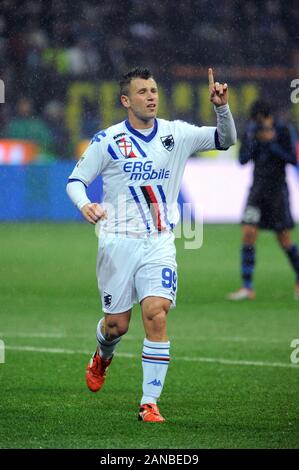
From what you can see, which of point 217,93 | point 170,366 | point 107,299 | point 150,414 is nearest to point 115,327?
point 107,299

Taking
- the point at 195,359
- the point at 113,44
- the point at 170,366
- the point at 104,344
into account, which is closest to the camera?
the point at 104,344

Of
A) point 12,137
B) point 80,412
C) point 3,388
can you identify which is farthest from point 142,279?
point 12,137

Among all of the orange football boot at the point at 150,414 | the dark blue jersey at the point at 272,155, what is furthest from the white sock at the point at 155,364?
the dark blue jersey at the point at 272,155

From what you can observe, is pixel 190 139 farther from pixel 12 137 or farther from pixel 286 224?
pixel 12 137

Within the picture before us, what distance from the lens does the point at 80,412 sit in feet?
23.8

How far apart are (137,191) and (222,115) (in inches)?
27.6

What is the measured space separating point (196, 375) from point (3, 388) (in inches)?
58.5

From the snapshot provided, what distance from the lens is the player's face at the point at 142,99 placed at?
24.3ft

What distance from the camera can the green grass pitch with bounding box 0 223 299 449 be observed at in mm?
6637

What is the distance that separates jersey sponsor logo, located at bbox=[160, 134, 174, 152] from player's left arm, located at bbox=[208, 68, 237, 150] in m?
0.28

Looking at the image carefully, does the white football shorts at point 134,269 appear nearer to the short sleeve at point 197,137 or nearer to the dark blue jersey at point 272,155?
the short sleeve at point 197,137

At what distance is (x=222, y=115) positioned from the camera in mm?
7426

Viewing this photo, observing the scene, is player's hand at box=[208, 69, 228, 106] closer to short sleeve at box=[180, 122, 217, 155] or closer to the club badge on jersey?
short sleeve at box=[180, 122, 217, 155]

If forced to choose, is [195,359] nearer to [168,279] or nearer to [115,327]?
[115,327]
